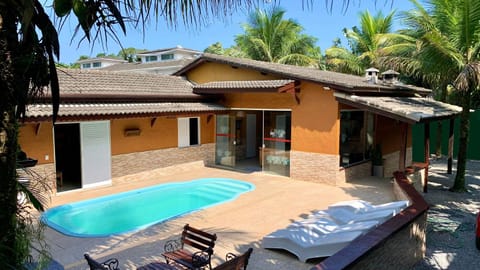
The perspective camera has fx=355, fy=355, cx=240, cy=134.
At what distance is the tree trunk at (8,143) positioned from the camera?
2.06m

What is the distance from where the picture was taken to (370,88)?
15180 millimetres

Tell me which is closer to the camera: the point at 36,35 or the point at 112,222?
the point at 36,35

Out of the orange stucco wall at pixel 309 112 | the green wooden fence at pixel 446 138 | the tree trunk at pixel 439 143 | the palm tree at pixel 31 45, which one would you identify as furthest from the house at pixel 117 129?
the tree trunk at pixel 439 143

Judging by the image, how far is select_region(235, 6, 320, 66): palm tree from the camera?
113 feet

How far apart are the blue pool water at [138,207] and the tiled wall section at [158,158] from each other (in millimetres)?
1620

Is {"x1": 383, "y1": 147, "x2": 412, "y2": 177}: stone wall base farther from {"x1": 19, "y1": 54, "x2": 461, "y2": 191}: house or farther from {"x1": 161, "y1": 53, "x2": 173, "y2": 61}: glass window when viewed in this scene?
{"x1": 161, "y1": 53, "x2": 173, "y2": 61}: glass window

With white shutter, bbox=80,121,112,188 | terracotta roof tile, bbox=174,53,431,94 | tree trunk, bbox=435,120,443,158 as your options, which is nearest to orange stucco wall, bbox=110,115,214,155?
white shutter, bbox=80,121,112,188

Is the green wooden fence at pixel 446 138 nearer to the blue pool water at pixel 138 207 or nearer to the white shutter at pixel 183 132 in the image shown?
the blue pool water at pixel 138 207

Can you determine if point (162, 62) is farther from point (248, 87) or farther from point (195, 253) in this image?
point (195, 253)

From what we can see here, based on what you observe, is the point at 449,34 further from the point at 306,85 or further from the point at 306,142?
the point at 306,142

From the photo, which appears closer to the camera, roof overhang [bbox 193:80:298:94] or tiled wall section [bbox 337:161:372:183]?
tiled wall section [bbox 337:161:372:183]

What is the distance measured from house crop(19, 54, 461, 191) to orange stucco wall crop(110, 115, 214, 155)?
1.9 inches

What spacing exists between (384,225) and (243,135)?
13836 mm

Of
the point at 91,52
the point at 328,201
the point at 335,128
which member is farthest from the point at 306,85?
the point at 91,52
